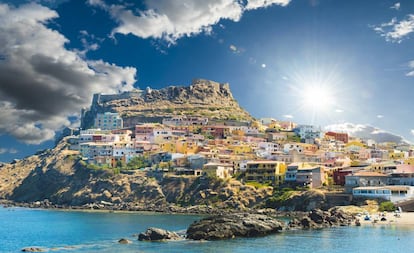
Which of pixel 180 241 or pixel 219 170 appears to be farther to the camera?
pixel 219 170

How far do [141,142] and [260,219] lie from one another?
204 ft

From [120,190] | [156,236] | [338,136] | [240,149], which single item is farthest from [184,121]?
[156,236]

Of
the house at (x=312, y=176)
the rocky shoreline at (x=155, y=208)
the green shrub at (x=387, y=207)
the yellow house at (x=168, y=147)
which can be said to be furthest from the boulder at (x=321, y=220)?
the yellow house at (x=168, y=147)

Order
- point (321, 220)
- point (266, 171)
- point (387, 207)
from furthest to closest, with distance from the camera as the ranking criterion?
point (266, 171)
point (387, 207)
point (321, 220)

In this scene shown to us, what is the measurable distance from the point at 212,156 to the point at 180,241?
51.2 meters

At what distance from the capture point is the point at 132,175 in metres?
96.2

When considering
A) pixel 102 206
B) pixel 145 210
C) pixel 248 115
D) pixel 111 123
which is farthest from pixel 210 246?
pixel 248 115

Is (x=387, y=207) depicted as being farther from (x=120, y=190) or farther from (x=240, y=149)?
(x=120, y=190)

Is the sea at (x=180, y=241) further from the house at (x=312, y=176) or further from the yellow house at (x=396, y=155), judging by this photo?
the yellow house at (x=396, y=155)

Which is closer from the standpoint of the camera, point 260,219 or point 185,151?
point 260,219

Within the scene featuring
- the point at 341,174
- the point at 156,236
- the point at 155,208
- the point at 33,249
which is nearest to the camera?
the point at 33,249

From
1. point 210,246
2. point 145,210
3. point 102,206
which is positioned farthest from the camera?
point 102,206

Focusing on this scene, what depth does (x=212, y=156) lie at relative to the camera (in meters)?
95.9

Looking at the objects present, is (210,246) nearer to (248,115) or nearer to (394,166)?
(394,166)
